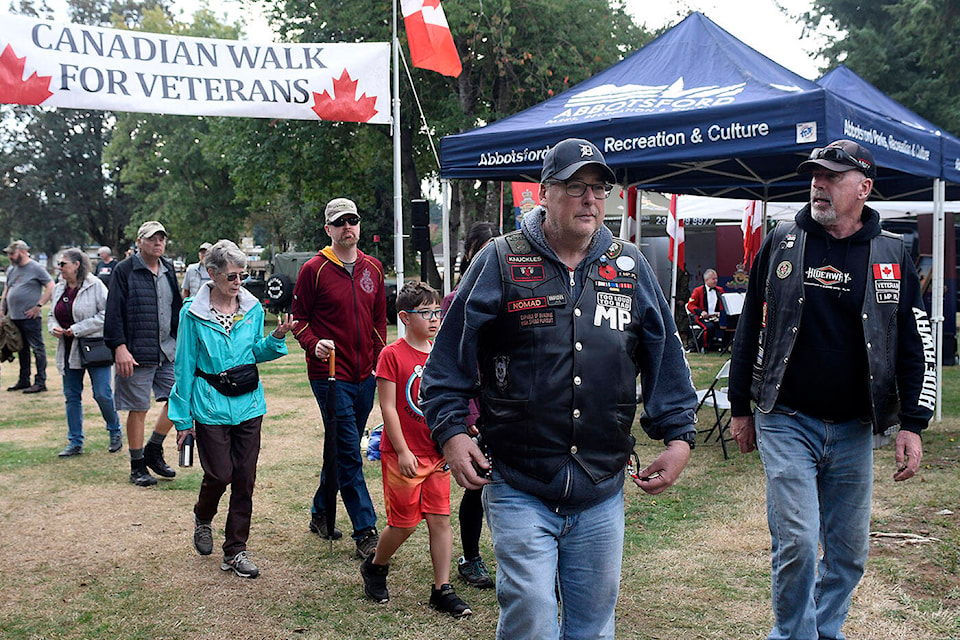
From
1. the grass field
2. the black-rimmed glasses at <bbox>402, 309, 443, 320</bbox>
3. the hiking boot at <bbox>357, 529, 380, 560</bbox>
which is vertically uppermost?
the black-rimmed glasses at <bbox>402, 309, 443, 320</bbox>

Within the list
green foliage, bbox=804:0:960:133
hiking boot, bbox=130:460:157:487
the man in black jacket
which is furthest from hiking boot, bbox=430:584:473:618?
green foliage, bbox=804:0:960:133

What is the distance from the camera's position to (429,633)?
4113 millimetres

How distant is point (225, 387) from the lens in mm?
4891

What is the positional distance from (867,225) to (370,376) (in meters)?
Result: 3.07

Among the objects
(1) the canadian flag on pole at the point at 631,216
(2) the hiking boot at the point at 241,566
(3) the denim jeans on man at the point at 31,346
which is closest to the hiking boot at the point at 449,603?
(2) the hiking boot at the point at 241,566

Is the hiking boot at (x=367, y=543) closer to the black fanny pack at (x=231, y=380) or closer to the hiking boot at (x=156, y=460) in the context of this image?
the black fanny pack at (x=231, y=380)

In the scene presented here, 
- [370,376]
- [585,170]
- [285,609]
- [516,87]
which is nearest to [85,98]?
[370,376]

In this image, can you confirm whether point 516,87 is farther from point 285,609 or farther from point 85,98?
point 285,609

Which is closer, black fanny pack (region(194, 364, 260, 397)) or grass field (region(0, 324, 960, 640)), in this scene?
grass field (region(0, 324, 960, 640))

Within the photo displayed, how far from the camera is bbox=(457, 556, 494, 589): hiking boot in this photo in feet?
15.4

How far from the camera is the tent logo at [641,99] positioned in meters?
7.27

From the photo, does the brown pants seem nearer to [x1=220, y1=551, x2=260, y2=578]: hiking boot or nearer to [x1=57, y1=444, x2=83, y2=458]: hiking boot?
[x1=220, y1=551, x2=260, y2=578]: hiking boot

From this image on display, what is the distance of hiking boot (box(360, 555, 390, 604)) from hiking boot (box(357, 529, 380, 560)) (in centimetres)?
52

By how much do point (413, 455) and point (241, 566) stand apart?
1439mm
